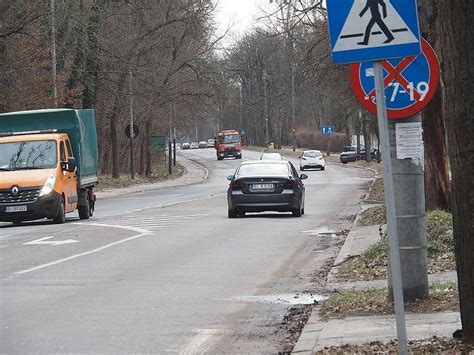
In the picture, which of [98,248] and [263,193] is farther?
[263,193]

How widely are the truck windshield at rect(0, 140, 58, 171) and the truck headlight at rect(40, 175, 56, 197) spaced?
0.53 m

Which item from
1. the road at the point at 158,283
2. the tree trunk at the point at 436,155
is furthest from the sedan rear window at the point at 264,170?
the tree trunk at the point at 436,155

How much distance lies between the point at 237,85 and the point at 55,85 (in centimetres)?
9825

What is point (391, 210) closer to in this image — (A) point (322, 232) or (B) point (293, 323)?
(B) point (293, 323)

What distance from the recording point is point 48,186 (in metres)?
24.4

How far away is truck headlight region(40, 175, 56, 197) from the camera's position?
79.5 feet

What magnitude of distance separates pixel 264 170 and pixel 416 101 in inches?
680

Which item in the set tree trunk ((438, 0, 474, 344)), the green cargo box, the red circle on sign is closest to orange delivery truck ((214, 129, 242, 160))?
the green cargo box

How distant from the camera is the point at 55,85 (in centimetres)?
4266

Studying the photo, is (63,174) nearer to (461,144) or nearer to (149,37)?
(461,144)

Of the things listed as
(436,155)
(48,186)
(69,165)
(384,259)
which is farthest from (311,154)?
(384,259)

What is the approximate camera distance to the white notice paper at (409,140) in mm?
9188

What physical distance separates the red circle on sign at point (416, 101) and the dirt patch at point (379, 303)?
188cm

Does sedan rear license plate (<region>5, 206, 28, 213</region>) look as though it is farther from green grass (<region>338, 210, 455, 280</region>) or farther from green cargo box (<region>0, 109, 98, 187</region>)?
green grass (<region>338, 210, 455, 280</region>)
